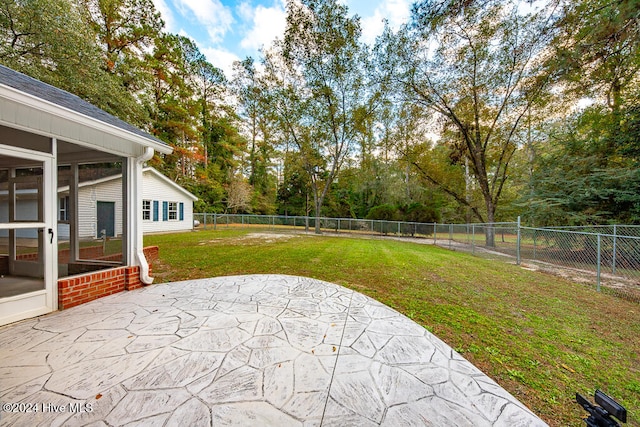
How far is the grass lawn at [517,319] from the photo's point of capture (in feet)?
5.99

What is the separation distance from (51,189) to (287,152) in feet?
52.5

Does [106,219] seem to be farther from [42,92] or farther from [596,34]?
[596,34]

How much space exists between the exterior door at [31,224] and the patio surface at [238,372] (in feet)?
0.99

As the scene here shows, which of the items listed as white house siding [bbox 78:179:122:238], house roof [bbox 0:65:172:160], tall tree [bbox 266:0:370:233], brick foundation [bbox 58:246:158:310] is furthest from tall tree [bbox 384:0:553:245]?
brick foundation [bbox 58:246:158:310]

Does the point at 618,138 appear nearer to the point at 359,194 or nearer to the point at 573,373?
the point at 573,373

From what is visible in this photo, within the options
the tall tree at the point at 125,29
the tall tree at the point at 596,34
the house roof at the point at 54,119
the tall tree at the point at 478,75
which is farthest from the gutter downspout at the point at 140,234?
the tall tree at the point at 125,29

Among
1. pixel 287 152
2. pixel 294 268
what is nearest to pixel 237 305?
pixel 294 268

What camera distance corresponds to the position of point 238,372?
1.79 m

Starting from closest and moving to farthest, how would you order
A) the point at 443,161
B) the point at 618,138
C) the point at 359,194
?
the point at 618,138 → the point at 443,161 → the point at 359,194

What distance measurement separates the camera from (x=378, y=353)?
2.11 m

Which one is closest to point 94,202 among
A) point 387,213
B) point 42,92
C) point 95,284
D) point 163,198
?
point 95,284

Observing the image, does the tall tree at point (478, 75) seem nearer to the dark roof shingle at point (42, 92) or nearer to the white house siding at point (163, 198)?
the dark roof shingle at point (42, 92)

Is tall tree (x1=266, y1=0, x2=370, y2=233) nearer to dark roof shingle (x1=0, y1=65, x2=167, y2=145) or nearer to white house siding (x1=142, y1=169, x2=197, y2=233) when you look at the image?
white house siding (x1=142, y1=169, x2=197, y2=233)

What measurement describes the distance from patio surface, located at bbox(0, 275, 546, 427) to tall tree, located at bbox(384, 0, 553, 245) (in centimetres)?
1044
